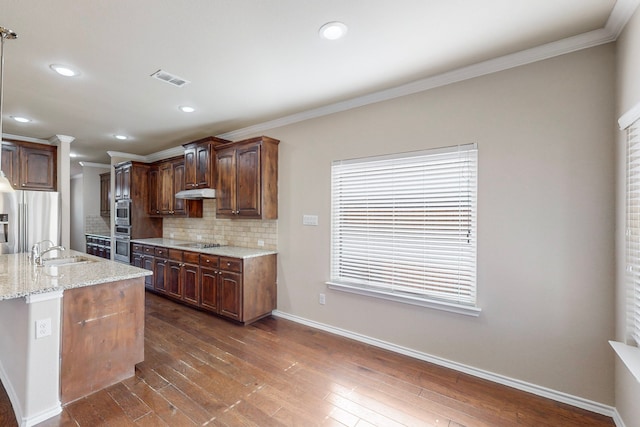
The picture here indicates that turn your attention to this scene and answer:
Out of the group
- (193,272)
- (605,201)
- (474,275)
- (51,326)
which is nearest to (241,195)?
(193,272)

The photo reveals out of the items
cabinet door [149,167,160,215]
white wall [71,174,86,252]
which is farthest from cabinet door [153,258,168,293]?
white wall [71,174,86,252]

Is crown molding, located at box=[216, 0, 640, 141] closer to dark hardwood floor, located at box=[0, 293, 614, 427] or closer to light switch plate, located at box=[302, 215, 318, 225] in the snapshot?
light switch plate, located at box=[302, 215, 318, 225]

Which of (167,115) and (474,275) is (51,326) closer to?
(167,115)

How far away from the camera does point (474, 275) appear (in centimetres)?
251

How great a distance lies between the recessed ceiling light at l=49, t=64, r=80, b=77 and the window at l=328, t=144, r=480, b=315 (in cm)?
264

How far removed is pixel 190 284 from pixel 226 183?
156cm

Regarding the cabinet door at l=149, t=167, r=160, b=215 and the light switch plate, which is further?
the cabinet door at l=149, t=167, r=160, b=215

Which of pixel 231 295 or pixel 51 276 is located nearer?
pixel 51 276

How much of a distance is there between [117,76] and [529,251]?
392 centimetres

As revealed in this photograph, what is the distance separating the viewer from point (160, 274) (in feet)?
15.3

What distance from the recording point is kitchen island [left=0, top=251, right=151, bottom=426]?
6.22ft

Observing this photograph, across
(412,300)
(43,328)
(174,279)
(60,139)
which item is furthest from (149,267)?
(412,300)

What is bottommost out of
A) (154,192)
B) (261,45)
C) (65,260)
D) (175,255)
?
(175,255)

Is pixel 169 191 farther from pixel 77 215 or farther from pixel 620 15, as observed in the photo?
pixel 620 15
